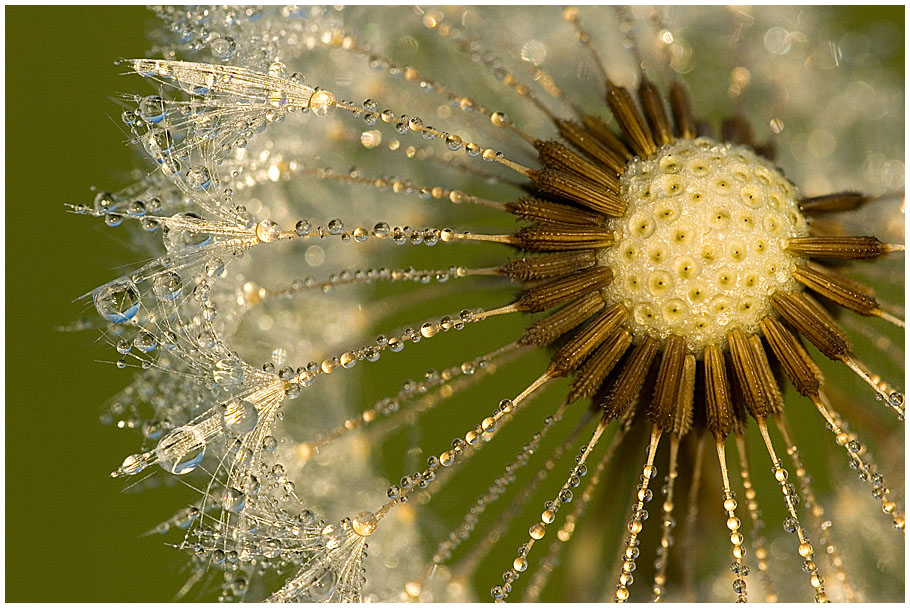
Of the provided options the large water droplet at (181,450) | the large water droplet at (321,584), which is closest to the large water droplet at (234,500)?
the large water droplet at (181,450)

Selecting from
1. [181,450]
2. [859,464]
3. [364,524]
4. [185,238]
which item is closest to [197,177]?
[185,238]

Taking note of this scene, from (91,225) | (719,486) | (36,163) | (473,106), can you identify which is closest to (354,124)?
(473,106)

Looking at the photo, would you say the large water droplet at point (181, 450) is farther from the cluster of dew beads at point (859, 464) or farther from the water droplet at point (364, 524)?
the cluster of dew beads at point (859, 464)

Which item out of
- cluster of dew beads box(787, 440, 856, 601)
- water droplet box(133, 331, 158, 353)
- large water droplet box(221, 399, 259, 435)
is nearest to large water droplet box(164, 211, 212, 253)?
water droplet box(133, 331, 158, 353)

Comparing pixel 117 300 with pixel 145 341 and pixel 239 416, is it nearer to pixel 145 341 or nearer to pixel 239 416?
pixel 145 341

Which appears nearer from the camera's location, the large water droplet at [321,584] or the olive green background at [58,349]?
the large water droplet at [321,584]

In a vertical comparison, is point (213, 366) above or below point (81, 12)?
below

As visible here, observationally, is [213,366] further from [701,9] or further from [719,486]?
[701,9]
